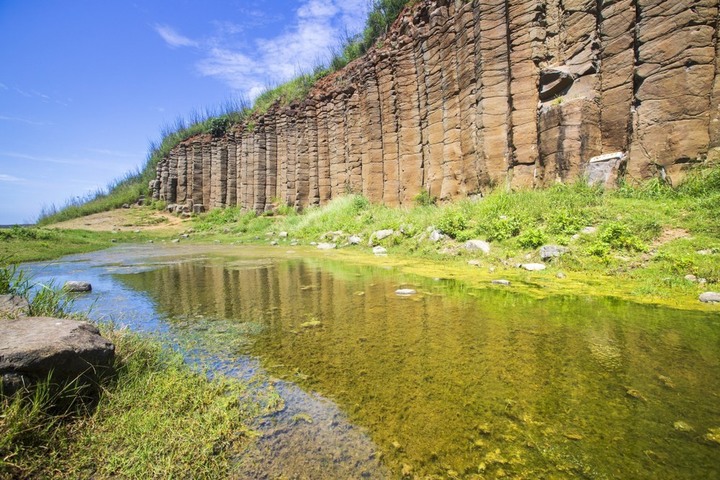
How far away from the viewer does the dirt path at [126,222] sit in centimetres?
2323

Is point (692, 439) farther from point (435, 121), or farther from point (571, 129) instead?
point (435, 121)

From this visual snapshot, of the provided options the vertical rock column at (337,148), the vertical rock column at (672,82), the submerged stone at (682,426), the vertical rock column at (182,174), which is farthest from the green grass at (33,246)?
the vertical rock column at (672,82)

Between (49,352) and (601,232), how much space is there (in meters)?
7.58

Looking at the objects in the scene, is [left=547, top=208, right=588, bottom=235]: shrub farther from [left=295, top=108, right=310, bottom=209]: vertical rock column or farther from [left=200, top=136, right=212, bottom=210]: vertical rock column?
[left=200, top=136, right=212, bottom=210]: vertical rock column

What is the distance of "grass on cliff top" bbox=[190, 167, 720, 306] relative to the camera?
500 centimetres

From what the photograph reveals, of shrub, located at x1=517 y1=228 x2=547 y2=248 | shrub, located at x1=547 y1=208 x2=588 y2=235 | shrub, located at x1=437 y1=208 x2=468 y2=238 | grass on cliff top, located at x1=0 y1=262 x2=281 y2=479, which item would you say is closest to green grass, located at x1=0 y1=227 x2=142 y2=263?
grass on cliff top, located at x1=0 y1=262 x2=281 y2=479

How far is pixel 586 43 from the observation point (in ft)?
31.9

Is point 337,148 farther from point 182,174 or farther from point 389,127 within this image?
point 182,174

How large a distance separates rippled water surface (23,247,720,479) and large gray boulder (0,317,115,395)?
857 mm

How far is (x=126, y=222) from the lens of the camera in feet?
81.7

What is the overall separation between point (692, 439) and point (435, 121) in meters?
14.4

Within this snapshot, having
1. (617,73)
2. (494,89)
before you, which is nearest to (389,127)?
(494,89)

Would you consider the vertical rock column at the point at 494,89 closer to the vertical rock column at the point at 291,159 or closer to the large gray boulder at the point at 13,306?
the large gray boulder at the point at 13,306

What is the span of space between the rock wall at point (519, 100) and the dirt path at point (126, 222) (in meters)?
11.7
